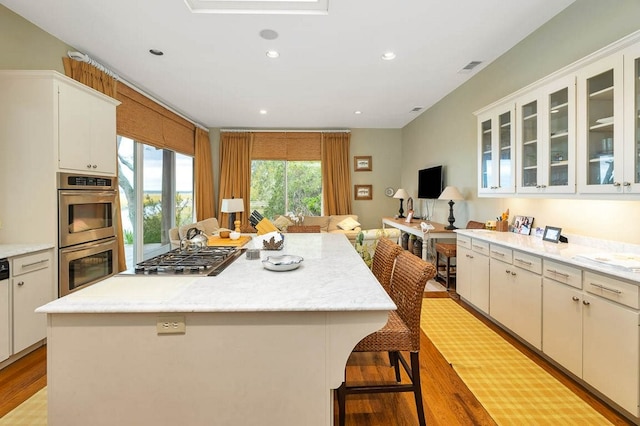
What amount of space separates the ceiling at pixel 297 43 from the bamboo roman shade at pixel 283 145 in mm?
2097

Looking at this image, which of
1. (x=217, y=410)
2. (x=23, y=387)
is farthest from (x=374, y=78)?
(x=23, y=387)

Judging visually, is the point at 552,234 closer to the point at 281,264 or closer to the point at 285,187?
the point at 281,264

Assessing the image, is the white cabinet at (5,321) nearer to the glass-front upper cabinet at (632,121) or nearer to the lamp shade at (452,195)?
the glass-front upper cabinet at (632,121)

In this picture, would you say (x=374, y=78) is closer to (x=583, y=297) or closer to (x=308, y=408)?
(x=583, y=297)

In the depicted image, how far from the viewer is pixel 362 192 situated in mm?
7688

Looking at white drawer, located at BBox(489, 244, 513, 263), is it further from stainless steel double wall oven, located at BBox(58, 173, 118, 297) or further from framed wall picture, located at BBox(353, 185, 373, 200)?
framed wall picture, located at BBox(353, 185, 373, 200)

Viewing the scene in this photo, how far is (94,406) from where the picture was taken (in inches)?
48.8

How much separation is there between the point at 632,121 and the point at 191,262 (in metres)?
2.80

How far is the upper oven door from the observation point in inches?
108

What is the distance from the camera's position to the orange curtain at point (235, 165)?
738 centimetres

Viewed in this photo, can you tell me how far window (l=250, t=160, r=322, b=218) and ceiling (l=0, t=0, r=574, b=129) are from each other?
2371mm

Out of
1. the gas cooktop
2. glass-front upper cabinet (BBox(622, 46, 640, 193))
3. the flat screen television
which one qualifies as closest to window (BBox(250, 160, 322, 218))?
the flat screen television

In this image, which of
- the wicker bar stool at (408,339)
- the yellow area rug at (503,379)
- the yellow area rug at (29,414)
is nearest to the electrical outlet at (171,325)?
the wicker bar stool at (408,339)

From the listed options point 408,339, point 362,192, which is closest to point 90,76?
point 408,339
